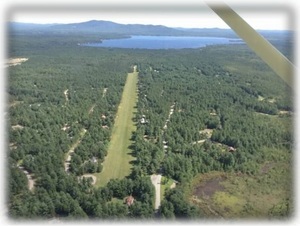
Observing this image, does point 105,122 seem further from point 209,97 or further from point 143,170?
point 209,97

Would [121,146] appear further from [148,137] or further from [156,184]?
[156,184]

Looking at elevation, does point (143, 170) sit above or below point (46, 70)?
below

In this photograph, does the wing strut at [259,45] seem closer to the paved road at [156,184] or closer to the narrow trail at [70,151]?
the paved road at [156,184]

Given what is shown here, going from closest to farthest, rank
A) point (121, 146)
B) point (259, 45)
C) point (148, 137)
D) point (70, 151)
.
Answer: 1. point (259, 45)
2. point (70, 151)
3. point (121, 146)
4. point (148, 137)

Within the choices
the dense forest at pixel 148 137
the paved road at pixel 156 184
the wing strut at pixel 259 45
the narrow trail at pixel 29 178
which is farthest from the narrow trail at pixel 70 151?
the wing strut at pixel 259 45

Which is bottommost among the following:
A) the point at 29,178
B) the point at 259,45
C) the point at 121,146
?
the point at 29,178

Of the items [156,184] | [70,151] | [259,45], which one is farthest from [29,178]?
[259,45]

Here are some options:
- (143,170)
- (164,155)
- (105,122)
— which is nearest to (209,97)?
(105,122)
